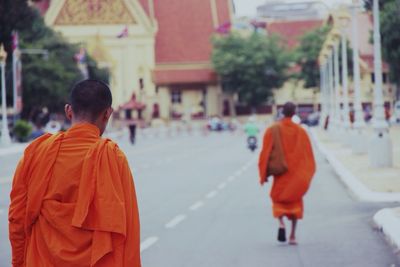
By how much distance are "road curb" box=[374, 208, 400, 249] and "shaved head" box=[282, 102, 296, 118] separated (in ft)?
5.79

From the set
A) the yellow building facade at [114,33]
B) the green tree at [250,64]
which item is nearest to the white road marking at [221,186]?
the green tree at [250,64]

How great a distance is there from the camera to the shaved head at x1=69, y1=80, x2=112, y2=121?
19.0 ft

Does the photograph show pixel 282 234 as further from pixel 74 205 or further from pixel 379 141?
pixel 379 141

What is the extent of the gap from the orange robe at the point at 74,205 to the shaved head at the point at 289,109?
6787 mm

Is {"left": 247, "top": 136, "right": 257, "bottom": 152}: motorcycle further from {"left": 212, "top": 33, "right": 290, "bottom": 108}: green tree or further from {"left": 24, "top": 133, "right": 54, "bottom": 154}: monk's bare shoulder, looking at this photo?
{"left": 212, "top": 33, "right": 290, "bottom": 108}: green tree

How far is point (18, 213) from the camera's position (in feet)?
18.8

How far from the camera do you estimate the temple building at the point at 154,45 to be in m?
91.5

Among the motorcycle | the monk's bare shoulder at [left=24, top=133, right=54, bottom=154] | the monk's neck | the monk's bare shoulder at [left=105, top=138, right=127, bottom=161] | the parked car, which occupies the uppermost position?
the monk's neck

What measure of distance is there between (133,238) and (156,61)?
8801 centimetres

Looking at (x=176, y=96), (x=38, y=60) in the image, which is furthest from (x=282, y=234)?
(x=176, y=96)

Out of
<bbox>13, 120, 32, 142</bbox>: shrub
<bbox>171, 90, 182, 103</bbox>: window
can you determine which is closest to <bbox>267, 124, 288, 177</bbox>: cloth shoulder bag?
<bbox>13, 120, 32, 142</bbox>: shrub

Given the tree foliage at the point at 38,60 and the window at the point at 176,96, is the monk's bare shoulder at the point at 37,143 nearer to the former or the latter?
the tree foliage at the point at 38,60

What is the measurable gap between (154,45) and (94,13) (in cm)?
595

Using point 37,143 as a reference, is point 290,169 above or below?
below
